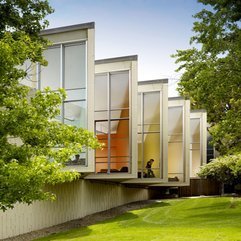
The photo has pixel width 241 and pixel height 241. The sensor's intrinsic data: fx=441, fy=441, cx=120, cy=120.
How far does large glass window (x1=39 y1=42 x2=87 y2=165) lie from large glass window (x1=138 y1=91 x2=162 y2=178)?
717 cm

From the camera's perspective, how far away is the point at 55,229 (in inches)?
645

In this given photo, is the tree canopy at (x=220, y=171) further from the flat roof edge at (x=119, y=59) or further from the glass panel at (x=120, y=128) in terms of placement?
the flat roof edge at (x=119, y=59)

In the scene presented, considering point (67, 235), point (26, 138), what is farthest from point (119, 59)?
point (26, 138)

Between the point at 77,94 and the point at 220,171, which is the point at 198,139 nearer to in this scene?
the point at 220,171

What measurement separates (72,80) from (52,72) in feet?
3.15

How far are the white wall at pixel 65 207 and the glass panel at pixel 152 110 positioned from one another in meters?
3.74

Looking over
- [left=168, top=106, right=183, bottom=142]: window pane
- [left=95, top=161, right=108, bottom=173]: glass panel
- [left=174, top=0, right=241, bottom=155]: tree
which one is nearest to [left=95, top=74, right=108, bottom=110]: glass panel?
[left=95, top=161, right=108, bottom=173]: glass panel

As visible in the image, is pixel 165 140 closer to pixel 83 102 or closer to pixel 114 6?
pixel 83 102

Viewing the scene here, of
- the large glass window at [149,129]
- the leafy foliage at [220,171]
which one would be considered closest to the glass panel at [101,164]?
the large glass window at [149,129]

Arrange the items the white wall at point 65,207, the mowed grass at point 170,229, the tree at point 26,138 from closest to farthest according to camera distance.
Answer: the tree at point 26,138
the mowed grass at point 170,229
the white wall at point 65,207

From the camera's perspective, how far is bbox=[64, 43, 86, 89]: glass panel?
1738 cm

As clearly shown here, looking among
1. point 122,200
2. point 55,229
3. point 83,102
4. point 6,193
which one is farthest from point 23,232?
point 122,200

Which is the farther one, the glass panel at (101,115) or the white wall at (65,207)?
the glass panel at (101,115)

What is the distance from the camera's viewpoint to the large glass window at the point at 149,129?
78.8ft
